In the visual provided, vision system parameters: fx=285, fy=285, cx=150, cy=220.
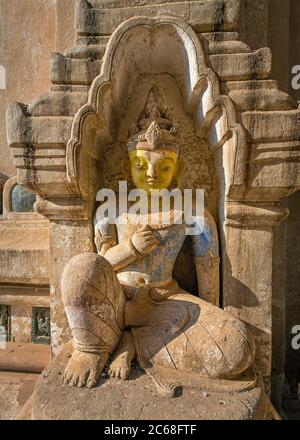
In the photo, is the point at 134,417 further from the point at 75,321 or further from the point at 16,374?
the point at 16,374

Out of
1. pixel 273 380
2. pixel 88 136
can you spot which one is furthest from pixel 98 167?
pixel 273 380

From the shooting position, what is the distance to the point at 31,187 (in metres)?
2.08

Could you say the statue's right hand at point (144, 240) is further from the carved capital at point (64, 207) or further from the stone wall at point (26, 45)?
the stone wall at point (26, 45)

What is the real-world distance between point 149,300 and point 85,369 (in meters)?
0.57

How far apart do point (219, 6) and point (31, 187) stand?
5.94 feet

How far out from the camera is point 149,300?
6.41ft

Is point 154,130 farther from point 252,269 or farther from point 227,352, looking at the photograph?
point 227,352

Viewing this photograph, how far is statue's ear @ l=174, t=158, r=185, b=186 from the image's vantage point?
2271 millimetres

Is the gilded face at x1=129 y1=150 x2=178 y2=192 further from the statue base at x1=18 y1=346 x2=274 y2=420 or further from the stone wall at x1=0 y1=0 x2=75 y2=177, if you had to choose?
the stone wall at x1=0 y1=0 x2=75 y2=177

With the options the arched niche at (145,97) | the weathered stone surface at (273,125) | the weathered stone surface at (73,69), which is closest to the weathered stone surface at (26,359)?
the arched niche at (145,97)

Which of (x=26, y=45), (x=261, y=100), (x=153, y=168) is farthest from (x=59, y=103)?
(x=26, y=45)

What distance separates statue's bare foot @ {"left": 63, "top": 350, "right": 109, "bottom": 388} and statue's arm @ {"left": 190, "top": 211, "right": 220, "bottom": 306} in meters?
0.87

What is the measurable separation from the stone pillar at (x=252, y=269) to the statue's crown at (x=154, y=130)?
0.66 metres

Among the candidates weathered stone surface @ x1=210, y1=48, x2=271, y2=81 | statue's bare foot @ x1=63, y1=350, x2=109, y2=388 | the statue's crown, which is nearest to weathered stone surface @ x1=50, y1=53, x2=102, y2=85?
the statue's crown
